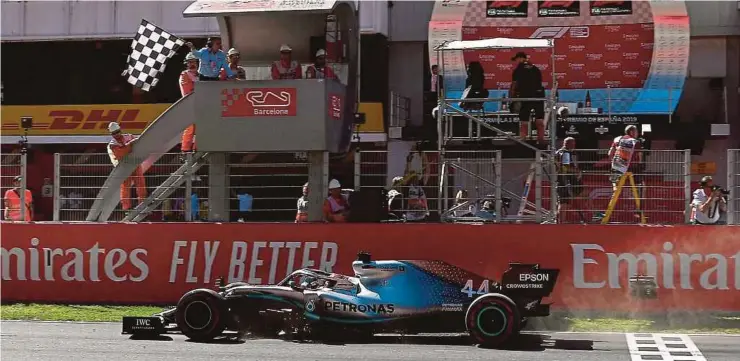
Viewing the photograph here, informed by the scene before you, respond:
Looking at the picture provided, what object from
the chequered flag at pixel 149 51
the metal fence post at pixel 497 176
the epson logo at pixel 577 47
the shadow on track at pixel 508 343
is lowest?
the shadow on track at pixel 508 343

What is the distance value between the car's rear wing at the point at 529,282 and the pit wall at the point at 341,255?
3005 mm

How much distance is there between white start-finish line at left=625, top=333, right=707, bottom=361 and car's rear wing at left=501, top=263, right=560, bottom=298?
1.09 meters

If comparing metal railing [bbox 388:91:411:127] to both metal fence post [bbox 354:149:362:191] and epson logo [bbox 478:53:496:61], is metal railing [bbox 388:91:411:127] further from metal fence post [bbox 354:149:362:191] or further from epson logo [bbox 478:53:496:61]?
metal fence post [bbox 354:149:362:191]

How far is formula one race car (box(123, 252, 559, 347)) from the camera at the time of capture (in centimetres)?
1130

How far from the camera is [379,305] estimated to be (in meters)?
11.4

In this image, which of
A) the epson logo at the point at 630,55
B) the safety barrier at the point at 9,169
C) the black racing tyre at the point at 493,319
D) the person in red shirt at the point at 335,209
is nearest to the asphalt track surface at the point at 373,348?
the black racing tyre at the point at 493,319

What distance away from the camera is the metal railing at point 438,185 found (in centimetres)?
1422

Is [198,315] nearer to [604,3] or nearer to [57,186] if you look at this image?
[57,186]

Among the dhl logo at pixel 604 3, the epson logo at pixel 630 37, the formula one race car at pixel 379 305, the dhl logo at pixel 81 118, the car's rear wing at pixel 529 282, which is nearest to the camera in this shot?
the formula one race car at pixel 379 305

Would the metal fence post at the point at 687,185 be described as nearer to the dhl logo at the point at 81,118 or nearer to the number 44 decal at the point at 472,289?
the number 44 decal at the point at 472,289

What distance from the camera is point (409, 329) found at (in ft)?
37.7

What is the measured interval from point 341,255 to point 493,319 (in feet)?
13.7

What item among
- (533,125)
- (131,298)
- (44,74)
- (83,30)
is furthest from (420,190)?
(44,74)

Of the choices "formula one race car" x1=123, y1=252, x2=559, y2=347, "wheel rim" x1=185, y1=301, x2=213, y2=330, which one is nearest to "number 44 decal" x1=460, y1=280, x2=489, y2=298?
"formula one race car" x1=123, y1=252, x2=559, y2=347
